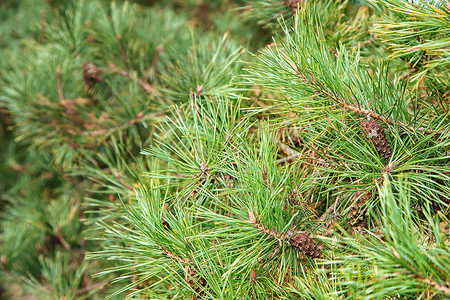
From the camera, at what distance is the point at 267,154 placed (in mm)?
262

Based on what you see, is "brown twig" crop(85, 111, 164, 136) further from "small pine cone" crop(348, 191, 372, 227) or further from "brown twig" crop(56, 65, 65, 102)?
"small pine cone" crop(348, 191, 372, 227)

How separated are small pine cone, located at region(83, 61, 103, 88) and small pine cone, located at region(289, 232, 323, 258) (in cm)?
36

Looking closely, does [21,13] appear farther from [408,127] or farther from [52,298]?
[408,127]

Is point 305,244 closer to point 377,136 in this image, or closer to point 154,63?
point 377,136

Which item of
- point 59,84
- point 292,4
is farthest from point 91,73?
point 292,4

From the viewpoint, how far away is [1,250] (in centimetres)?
52

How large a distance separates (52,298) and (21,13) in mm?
510

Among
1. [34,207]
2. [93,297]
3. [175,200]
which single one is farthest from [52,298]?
[175,200]

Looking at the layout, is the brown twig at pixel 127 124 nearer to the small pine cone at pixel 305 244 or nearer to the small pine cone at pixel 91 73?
the small pine cone at pixel 91 73

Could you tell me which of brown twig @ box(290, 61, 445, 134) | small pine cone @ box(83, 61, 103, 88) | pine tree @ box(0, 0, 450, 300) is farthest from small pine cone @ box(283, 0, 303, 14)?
small pine cone @ box(83, 61, 103, 88)

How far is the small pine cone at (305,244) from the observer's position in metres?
0.25

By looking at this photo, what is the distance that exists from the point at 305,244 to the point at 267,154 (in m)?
0.07

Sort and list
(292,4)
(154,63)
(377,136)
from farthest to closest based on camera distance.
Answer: (154,63)
(292,4)
(377,136)

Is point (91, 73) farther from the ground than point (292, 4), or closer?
closer
